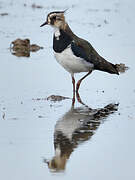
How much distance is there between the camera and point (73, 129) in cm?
891

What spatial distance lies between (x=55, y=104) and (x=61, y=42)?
3.74ft

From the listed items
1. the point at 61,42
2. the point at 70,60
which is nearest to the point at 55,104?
the point at 70,60

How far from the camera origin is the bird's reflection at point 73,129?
765 centimetres

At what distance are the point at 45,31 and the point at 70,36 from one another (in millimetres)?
6991

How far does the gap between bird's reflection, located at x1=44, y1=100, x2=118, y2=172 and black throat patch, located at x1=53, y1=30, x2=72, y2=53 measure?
112cm

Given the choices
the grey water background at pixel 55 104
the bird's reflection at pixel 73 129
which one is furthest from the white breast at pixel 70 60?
the bird's reflection at pixel 73 129

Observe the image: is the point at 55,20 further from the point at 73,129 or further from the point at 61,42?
the point at 73,129

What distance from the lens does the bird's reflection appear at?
7652mm

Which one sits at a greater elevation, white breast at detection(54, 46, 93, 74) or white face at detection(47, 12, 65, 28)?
white face at detection(47, 12, 65, 28)

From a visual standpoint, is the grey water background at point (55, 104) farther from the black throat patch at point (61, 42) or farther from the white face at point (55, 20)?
the white face at point (55, 20)

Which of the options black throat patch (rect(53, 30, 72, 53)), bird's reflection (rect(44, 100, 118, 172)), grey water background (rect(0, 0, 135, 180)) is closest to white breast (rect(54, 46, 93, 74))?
black throat patch (rect(53, 30, 72, 53))

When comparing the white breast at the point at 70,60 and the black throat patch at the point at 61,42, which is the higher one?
the black throat patch at the point at 61,42

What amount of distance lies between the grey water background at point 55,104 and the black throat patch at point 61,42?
30.3 inches

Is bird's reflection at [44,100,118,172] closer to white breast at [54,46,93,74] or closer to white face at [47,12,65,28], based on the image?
white breast at [54,46,93,74]
